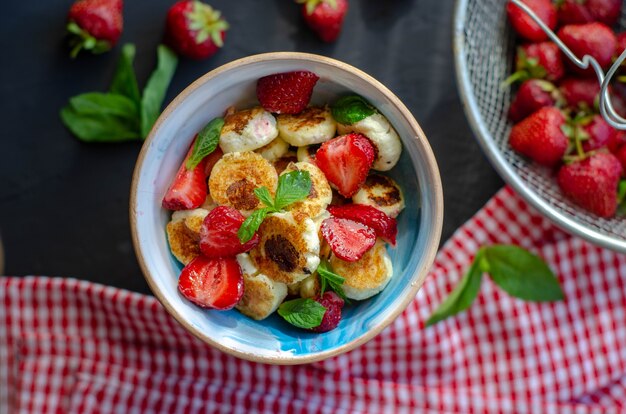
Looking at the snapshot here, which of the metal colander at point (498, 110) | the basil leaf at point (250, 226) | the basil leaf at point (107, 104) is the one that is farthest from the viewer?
the basil leaf at point (107, 104)

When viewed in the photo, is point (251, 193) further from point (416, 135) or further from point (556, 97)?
point (556, 97)

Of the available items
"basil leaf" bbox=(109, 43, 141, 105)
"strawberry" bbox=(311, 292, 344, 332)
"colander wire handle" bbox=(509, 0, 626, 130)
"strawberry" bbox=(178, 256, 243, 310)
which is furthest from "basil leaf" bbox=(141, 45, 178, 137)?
"colander wire handle" bbox=(509, 0, 626, 130)

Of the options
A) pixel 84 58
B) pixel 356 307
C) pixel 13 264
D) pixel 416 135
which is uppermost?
pixel 416 135

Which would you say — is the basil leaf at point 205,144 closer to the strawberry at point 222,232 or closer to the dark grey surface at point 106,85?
the strawberry at point 222,232

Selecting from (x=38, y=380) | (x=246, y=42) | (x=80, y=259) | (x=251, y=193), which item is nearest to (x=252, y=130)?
(x=251, y=193)

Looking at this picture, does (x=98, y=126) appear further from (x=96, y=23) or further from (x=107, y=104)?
(x=96, y=23)

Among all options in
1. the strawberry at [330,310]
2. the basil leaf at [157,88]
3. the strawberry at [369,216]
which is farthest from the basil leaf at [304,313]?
the basil leaf at [157,88]
